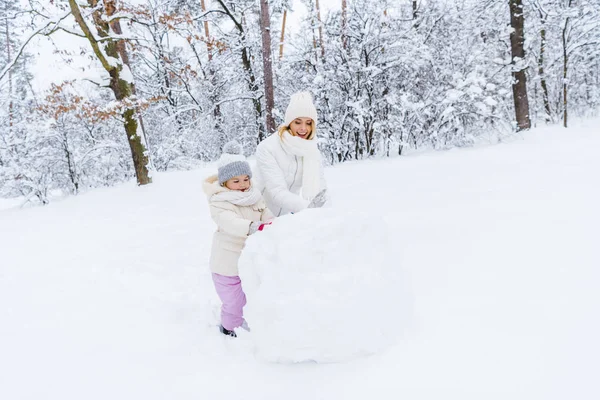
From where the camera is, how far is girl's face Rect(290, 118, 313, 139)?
7.80 feet

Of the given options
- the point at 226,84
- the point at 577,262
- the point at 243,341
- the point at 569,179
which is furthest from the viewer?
the point at 226,84

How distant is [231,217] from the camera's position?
2227mm

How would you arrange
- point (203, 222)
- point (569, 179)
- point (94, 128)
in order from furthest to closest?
1. point (94, 128)
2. point (203, 222)
3. point (569, 179)

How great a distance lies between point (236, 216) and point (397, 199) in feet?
10.5

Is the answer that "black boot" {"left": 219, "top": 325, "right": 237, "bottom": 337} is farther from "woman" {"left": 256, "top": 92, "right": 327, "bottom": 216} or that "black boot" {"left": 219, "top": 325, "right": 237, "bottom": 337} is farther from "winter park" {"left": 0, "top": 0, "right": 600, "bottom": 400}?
"woman" {"left": 256, "top": 92, "right": 327, "bottom": 216}

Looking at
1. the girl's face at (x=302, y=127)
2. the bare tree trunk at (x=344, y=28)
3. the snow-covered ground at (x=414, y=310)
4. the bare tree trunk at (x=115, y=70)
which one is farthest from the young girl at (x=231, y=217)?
the bare tree trunk at (x=344, y=28)

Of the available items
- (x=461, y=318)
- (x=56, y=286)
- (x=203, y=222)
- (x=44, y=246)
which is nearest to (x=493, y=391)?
(x=461, y=318)

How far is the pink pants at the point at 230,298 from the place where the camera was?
2.47 m

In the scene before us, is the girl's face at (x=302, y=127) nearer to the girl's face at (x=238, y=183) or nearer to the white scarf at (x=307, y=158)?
the white scarf at (x=307, y=158)

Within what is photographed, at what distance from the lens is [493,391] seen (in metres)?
1.40

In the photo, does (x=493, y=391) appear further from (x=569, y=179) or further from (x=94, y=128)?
(x=94, y=128)

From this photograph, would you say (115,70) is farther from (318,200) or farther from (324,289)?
(324,289)

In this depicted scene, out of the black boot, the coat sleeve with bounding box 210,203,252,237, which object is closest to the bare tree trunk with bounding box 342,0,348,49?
the coat sleeve with bounding box 210,203,252,237

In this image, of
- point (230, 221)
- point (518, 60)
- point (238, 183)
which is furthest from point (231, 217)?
point (518, 60)
